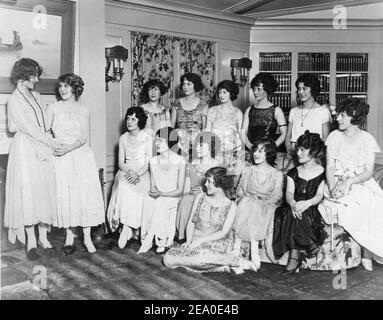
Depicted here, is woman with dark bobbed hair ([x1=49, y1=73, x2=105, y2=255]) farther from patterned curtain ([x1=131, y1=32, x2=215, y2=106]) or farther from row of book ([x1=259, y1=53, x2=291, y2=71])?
row of book ([x1=259, y1=53, x2=291, y2=71])

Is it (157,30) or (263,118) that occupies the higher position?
(157,30)

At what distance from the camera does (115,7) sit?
18.7 ft

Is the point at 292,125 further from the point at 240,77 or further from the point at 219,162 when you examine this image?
the point at 240,77

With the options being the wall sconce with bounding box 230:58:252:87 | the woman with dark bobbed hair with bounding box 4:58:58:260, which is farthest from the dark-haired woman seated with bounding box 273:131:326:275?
the wall sconce with bounding box 230:58:252:87

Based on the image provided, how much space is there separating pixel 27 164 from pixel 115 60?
75.6 inches

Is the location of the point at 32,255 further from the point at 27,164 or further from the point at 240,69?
the point at 240,69

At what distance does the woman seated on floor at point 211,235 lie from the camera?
3920 mm

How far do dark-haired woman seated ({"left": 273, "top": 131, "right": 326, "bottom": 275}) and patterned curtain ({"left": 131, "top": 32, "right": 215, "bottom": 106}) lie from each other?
2505 millimetres

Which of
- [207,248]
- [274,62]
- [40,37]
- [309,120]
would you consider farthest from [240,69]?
[207,248]

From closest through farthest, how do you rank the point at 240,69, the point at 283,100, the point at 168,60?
1. the point at 168,60
2. the point at 240,69
3. the point at 283,100

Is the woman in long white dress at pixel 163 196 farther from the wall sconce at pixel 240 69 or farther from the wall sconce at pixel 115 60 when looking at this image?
the wall sconce at pixel 240 69

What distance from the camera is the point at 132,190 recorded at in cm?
465
